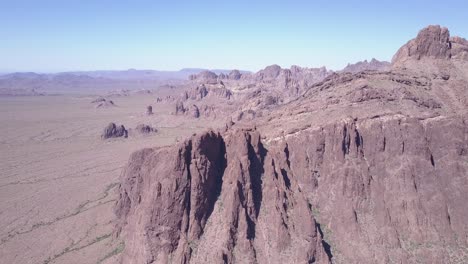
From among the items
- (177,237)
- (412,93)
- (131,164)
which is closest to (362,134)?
(412,93)

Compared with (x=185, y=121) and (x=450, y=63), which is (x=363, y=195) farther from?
(x=185, y=121)

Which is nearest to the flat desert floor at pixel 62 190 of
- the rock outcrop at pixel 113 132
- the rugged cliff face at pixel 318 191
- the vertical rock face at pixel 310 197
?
the rock outcrop at pixel 113 132

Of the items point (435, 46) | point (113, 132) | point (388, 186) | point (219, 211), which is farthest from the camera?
point (113, 132)

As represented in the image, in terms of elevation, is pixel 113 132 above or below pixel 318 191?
below

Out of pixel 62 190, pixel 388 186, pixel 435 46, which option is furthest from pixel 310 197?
pixel 62 190

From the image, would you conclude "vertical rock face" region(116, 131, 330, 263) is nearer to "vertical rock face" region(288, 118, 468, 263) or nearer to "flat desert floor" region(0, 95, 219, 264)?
"vertical rock face" region(288, 118, 468, 263)

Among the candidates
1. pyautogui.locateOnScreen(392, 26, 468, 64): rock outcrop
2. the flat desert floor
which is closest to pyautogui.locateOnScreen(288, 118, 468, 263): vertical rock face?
pyautogui.locateOnScreen(392, 26, 468, 64): rock outcrop

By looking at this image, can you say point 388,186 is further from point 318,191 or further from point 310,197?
point 310,197

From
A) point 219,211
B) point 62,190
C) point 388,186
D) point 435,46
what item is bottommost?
point 62,190
